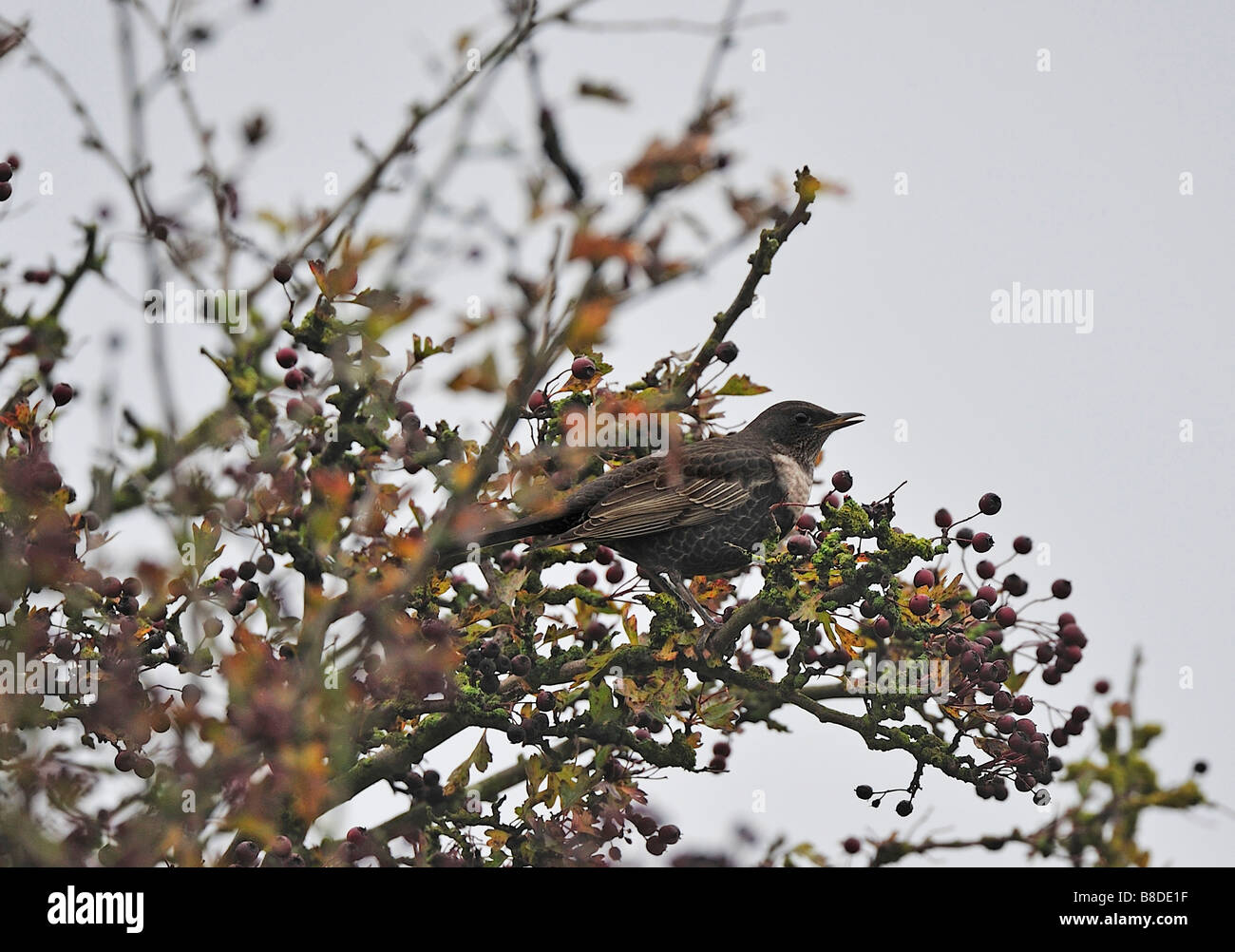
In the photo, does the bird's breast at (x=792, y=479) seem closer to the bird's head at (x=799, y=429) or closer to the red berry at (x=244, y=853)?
the bird's head at (x=799, y=429)

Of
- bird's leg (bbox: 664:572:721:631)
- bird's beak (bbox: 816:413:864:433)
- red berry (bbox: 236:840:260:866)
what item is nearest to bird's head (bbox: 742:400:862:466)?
bird's beak (bbox: 816:413:864:433)

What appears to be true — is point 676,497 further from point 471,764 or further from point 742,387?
point 471,764

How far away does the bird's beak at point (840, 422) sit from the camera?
→ 22.6 feet

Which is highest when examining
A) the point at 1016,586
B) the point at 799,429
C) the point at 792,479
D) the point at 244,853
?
the point at 799,429

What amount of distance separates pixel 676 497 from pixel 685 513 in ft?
0.33

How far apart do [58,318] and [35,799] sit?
4.40 meters

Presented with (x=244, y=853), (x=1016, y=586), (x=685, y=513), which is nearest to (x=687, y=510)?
(x=685, y=513)

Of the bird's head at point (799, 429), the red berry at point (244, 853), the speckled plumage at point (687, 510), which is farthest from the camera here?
the bird's head at point (799, 429)

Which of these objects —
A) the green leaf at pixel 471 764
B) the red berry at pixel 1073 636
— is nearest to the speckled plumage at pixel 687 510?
the green leaf at pixel 471 764

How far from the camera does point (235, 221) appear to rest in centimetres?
637

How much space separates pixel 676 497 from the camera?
6258 millimetres

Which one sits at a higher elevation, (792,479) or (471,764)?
(792,479)

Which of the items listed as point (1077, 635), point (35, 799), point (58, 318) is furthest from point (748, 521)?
point (35, 799)

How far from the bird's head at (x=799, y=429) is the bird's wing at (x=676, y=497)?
52 centimetres
